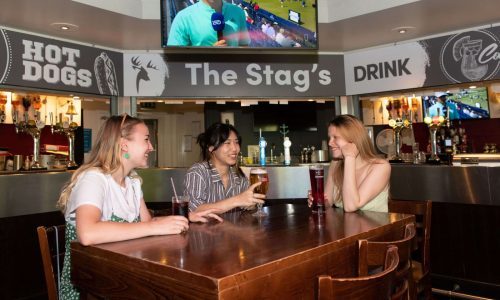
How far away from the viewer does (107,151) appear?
5.67ft

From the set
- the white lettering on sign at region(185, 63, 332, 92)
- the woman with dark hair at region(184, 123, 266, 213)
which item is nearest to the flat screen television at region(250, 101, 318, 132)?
the white lettering on sign at region(185, 63, 332, 92)

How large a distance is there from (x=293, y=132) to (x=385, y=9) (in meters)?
3.91

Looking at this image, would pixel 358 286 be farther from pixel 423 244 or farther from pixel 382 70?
pixel 382 70

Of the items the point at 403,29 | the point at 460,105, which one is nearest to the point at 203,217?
the point at 403,29

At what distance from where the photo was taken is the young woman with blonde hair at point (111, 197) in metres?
1.35

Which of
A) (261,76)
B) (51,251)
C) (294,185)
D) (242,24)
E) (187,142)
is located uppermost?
(242,24)

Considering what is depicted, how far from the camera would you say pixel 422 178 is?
11.6 feet

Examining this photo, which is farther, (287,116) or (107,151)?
(287,116)

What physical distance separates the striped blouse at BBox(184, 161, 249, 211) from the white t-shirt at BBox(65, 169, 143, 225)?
498 millimetres

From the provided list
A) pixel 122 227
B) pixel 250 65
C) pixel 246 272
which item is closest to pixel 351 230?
pixel 246 272

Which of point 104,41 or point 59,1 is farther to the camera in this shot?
point 104,41

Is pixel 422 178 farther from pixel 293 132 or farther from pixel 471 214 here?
pixel 293 132

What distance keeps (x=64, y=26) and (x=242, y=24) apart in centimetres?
161

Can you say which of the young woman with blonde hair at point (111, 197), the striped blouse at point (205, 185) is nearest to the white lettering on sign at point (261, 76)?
the striped blouse at point (205, 185)
